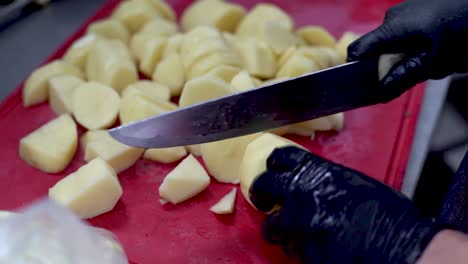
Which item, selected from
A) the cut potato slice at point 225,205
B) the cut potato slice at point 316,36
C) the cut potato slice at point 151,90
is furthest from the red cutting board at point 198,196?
the cut potato slice at point 316,36

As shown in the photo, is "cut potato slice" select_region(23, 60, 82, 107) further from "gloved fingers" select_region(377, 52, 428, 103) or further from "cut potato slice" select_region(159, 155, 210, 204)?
"gloved fingers" select_region(377, 52, 428, 103)

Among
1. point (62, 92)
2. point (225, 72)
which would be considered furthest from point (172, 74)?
point (62, 92)

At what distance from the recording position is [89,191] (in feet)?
4.33

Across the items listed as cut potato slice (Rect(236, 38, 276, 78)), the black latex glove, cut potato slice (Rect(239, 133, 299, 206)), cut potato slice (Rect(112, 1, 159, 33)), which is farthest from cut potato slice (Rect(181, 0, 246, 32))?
the black latex glove

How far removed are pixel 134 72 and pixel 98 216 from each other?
1.84ft

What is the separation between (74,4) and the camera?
2.32 meters

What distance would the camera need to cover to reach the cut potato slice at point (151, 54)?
184 cm

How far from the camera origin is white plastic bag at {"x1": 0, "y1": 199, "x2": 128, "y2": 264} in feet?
3.40

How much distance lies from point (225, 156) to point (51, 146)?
1.55 feet

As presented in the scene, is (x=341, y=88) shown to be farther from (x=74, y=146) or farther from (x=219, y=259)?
(x=74, y=146)

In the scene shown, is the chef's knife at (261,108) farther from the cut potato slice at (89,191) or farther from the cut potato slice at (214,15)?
the cut potato slice at (214,15)

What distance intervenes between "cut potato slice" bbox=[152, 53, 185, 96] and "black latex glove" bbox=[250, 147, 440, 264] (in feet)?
2.17

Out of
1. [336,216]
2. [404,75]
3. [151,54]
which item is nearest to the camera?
[336,216]

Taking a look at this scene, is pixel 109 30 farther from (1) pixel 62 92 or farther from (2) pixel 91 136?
(2) pixel 91 136
